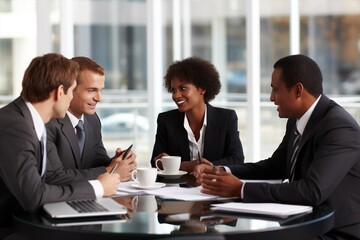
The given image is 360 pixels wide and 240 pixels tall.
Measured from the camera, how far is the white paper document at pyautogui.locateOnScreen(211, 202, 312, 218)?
2.33 m

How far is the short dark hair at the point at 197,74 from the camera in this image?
155 inches

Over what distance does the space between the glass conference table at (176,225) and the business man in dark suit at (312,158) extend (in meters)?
0.12

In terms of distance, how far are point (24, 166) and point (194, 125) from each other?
62.5 inches

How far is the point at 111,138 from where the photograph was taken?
8.02 meters

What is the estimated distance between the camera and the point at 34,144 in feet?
8.19

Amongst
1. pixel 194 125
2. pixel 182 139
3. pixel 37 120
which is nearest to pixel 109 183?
pixel 37 120

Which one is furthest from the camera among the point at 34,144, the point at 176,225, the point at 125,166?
the point at 125,166

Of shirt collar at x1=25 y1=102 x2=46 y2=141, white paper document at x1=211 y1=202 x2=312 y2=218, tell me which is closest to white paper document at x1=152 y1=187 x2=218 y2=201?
white paper document at x1=211 y1=202 x2=312 y2=218

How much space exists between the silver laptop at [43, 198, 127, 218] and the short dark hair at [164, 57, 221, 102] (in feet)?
4.92

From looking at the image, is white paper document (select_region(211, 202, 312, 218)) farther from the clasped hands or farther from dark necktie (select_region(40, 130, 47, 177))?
dark necktie (select_region(40, 130, 47, 177))

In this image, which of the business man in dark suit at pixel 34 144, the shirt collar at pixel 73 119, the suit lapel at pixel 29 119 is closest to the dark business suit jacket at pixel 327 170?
the business man in dark suit at pixel 34 144

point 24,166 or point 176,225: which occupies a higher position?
point 24,166

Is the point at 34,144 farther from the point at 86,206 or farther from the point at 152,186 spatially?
the point at 152,186

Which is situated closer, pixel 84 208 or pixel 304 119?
pixel 84 208
